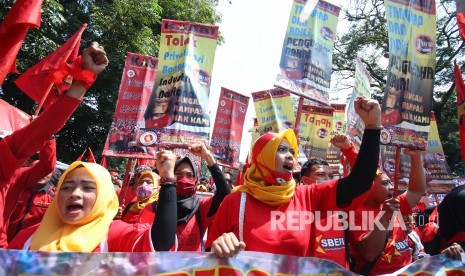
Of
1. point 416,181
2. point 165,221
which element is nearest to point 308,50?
point 416,181

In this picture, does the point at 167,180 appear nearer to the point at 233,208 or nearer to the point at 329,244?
the point at 233,208

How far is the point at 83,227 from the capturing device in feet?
7.01

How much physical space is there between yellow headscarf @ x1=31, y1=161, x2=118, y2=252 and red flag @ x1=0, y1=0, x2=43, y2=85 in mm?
1388

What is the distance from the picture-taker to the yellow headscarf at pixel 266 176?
2436 mm

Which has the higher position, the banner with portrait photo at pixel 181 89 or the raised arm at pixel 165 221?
the banner with portrait photo at pixel 181 89

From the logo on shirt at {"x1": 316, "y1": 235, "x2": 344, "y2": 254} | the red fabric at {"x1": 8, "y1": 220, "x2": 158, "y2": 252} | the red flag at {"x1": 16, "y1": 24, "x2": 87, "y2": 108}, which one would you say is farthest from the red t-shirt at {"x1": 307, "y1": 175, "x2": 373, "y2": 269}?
the red flag at {"x1": 16, "y1": 24, "x2": 87, "y2": 108}

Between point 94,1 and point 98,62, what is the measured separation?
1270cm

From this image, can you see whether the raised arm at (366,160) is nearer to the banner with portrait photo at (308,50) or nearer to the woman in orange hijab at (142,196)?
the woman in orange hijab at (142,196)

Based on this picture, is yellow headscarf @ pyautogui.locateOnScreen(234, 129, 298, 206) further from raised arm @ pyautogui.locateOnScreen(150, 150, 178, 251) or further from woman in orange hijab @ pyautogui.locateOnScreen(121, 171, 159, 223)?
woman in orange hijab @ pyautogui.locateOnScreen(121, 171, 159, 223)

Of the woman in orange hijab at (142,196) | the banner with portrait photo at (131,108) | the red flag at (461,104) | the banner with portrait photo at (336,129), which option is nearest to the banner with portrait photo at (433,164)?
the banner with portrait photo at (336,129)

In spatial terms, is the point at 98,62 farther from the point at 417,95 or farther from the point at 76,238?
the point at 417,95

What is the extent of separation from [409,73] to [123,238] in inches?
141

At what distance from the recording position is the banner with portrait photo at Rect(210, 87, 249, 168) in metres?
8.70

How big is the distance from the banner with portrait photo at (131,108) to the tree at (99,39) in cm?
395
